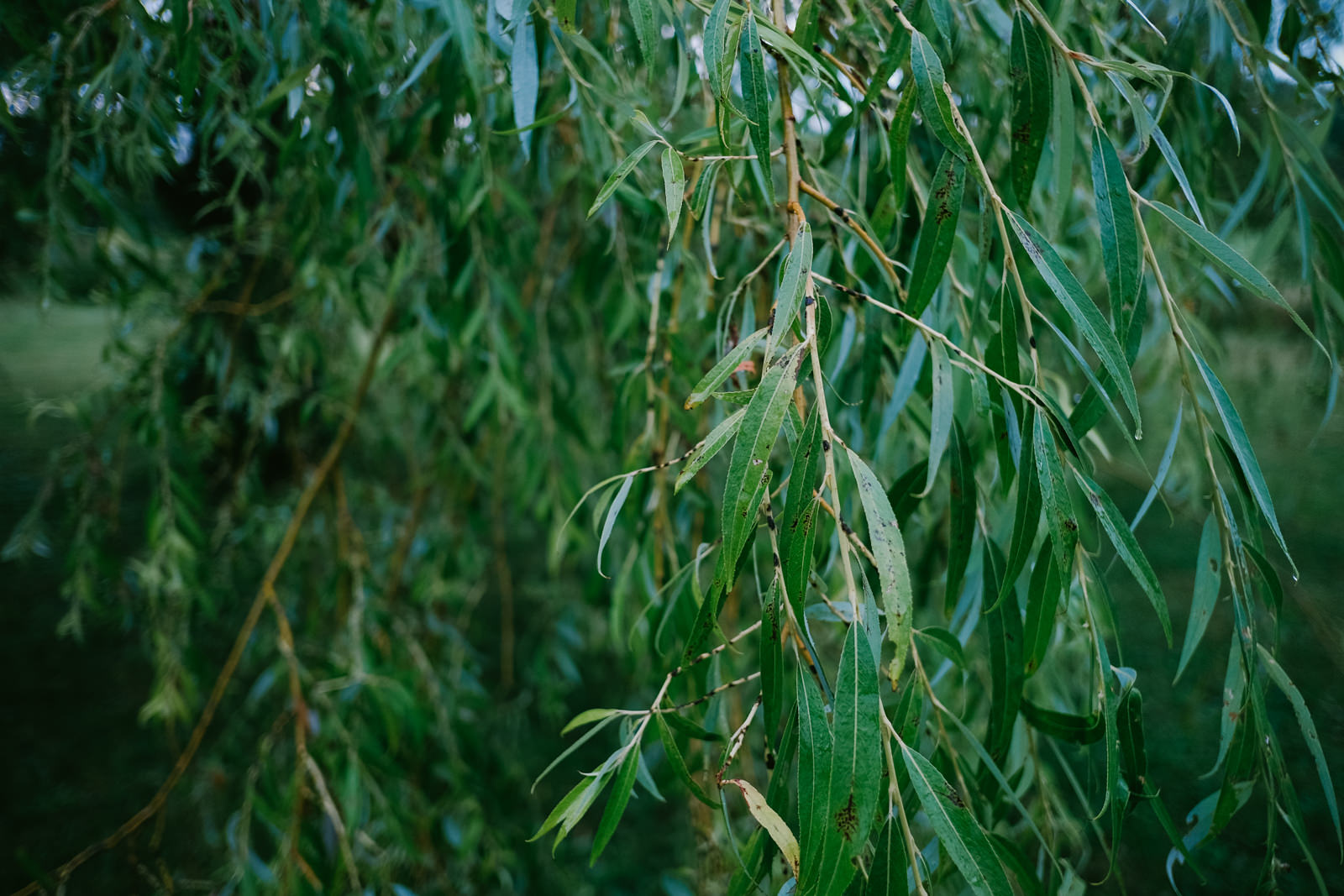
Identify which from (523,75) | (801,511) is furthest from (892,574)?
(523,75)

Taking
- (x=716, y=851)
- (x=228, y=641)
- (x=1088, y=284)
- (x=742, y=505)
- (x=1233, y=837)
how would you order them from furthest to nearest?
(x=228, y=641) → (x=1233, y=837) → (x=1088, y=284) → (x=716, y=851) → (x=742, y=505)

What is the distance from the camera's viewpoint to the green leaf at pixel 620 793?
413 mm

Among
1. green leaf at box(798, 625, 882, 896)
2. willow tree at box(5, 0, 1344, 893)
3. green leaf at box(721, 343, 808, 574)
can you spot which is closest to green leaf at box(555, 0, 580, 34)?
willow tree at box(5, 0, 1344, 893)

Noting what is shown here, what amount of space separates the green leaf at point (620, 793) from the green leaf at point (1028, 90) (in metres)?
0.37

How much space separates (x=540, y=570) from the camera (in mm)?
2650

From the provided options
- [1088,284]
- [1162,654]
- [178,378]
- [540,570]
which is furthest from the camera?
[540,570]

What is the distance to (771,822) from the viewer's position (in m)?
0.35

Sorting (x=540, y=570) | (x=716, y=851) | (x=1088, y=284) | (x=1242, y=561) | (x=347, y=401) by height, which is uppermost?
(x=1242, y=561)

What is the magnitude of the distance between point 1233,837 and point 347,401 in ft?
7.09

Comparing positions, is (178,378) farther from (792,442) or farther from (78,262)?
(792,442)

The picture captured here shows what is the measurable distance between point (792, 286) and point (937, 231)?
124 mm

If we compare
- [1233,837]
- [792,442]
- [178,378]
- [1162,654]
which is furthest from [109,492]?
[1162,654]

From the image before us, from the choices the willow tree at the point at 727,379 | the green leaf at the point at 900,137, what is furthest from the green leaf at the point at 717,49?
the green leaf at the point at 900,137

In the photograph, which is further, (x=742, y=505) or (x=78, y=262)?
(x=78, y=262)
